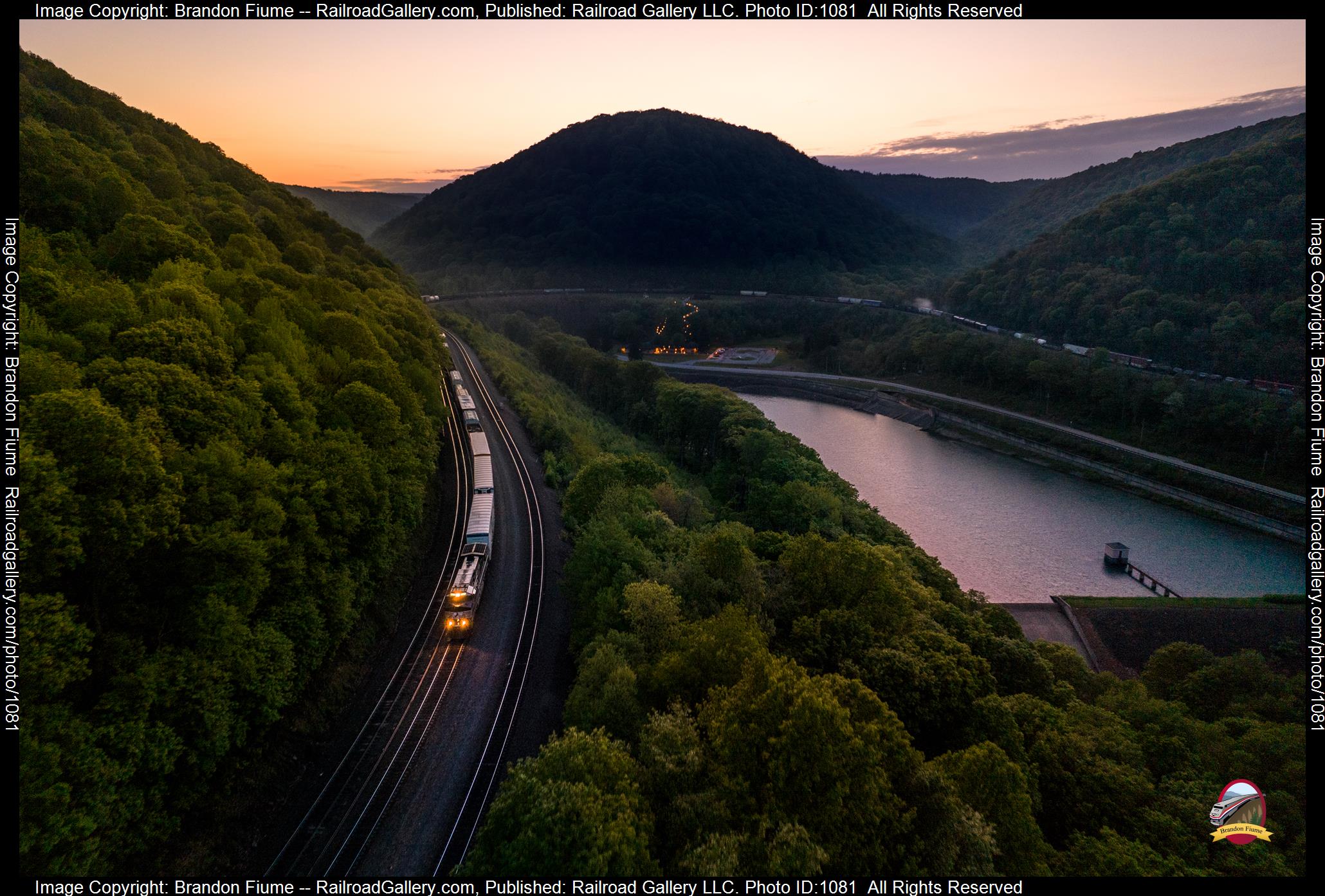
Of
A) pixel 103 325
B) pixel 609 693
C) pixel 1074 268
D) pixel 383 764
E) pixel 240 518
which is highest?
pixel 1074 268

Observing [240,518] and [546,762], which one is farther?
[240,518]

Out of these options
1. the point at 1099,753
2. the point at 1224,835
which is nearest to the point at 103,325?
the point at 1099,753

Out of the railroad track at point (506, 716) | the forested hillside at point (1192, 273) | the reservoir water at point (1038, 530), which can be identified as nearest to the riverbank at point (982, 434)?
the reservoir water at point (1038, 530)

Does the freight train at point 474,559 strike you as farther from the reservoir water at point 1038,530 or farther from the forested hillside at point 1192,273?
the forested hillside at point 1192,273

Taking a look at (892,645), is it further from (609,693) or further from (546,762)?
(546,762)

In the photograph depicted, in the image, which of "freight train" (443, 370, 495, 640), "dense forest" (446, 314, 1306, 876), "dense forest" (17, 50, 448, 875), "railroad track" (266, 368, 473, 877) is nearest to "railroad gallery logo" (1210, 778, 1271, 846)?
"dense forest" (446, 314, 1306, 876)

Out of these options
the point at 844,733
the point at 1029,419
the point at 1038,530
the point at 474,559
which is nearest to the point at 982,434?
the point at 1029,419
